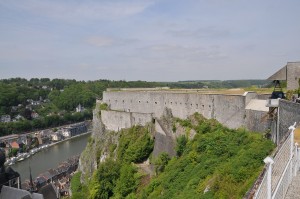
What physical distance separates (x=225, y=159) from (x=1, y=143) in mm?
49210

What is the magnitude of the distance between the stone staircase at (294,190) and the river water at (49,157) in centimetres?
3575

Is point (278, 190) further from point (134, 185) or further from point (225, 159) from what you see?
point (134, 185)

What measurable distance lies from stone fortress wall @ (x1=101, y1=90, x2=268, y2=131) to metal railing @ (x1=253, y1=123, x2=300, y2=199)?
6977 mm

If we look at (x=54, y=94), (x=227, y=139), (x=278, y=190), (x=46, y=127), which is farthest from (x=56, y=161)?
(x=54, y=94)

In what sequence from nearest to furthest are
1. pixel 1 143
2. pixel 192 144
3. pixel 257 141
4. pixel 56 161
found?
1. pixel 257 141
2. pixel 192 144
3. pixel 56 161
4. pixel 1 143

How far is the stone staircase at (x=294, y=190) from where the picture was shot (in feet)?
16.5

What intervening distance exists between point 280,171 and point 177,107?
47.1ft

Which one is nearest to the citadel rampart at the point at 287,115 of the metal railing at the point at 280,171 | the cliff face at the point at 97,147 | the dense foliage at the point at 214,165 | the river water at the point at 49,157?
the dense foliage at the point at 214,165

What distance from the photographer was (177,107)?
19.1 meters

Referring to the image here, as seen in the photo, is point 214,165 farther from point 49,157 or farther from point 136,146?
point 49,157

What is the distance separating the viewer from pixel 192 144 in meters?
15.8

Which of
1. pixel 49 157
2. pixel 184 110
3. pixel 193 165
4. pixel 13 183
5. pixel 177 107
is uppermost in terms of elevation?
pixel 177 107

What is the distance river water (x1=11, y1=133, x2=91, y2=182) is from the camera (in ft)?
138

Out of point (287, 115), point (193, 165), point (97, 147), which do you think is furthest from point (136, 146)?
point (287, 115)
